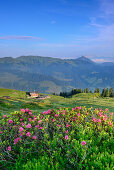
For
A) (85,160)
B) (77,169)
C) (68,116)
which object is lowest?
(77,169)

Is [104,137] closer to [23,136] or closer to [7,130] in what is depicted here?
[23,136]

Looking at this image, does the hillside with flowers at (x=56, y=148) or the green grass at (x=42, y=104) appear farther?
the green grass at (x=42, y=104)

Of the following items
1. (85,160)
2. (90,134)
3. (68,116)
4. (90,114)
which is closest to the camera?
(85,160)

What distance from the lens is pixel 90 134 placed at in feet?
26.2

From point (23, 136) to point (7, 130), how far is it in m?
1.32

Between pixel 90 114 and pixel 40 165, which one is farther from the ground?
pixel 90 114

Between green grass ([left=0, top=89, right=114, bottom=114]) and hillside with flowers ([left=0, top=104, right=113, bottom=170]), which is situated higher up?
hillside with flowers ([left=0, top=104, right=113, bottom=170])

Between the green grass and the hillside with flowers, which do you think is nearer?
the hillside with flowers

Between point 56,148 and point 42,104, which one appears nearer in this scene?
point 56,148

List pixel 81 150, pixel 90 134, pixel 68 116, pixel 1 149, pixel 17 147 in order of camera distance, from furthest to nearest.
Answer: pixel 68 116, pixel 90 134, pixel 17 147, pixel 1 149, pixel 81 150

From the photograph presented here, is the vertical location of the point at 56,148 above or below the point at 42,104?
above

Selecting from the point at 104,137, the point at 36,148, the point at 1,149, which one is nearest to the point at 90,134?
the point at 104,137

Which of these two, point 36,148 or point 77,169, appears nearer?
point 77,169

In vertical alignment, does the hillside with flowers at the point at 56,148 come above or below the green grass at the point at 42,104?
above
